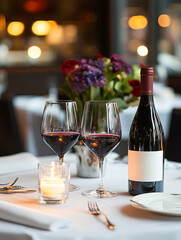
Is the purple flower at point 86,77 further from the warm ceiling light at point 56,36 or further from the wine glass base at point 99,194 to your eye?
the warm ceiling light at point 56,36

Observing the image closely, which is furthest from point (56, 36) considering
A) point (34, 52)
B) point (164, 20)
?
point (164, 20)

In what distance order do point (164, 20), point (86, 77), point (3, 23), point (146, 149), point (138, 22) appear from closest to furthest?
point (146, 149)
point (86, 77)
point (164, 20)
point (138, 22)
point (3, 23)

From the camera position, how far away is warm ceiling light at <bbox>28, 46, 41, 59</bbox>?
7.88 meters

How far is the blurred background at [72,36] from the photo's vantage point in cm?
643

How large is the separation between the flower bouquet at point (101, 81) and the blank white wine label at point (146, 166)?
1.12ft

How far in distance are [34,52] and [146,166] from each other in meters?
7.11

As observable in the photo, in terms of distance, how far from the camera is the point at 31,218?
0.83 m

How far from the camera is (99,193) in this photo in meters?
1.08

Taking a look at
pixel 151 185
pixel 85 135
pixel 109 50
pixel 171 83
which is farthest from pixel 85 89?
pixel 109 50

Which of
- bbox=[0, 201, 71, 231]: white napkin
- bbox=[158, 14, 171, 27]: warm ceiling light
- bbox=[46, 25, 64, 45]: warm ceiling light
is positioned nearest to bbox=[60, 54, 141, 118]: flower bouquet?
bbox=[0, 201, 71, 231]: white napkin

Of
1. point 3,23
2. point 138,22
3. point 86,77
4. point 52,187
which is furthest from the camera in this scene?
point 3,23

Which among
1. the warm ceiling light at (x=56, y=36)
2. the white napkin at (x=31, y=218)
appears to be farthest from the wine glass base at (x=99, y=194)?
the warm ceiling light at (x=56, y=36)

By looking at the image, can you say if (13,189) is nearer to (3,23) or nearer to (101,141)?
(101,141)

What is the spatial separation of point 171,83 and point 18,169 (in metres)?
5.12
